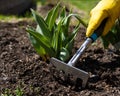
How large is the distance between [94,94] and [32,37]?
0.75 meters

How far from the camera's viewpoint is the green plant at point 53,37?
3.62m

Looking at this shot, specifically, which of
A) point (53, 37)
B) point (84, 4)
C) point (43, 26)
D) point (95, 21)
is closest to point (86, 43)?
point (95, 21)

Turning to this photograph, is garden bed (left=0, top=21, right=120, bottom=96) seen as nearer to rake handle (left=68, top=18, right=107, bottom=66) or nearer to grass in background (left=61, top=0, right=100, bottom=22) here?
rake handle (left=68, top=18, right=107, bottom=66)

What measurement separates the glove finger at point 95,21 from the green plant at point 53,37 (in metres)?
0.14

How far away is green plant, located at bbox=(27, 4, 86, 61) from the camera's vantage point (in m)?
3.62

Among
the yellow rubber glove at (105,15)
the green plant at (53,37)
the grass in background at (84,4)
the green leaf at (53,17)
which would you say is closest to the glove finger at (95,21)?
the yellow rubber glove at (105,15)

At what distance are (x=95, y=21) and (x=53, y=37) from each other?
393mm

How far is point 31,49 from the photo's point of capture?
4.07 m

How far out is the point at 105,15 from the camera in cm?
357

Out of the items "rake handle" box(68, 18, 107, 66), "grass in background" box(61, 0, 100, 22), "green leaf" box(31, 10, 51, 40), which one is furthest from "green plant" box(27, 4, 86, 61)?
"grass in background" box(61, 0, 100, 22)

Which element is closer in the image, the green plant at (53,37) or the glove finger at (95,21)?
the glove finger at (95,21)

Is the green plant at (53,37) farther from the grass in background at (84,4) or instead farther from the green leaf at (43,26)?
the grass in background at (84,4)

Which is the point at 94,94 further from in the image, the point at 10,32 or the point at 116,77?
the point at 10,32

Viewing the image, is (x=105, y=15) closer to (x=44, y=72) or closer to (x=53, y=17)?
(x=53, y=17)
